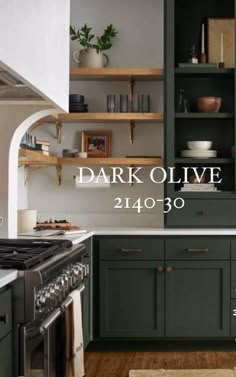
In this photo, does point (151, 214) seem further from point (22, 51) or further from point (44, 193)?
point (22, 51)

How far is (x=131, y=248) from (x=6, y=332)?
2.44m

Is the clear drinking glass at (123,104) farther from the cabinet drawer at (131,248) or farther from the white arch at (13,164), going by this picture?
the white arch at (13,164)

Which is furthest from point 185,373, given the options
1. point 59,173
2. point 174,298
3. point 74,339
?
point 59,173

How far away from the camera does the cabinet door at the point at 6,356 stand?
7.35ft

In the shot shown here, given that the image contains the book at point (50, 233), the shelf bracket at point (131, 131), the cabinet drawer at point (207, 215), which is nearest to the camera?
the book at point (50, 233)

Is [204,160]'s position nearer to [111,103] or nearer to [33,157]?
[111,103]

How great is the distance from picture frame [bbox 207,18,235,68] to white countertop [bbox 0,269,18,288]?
3.19 meters

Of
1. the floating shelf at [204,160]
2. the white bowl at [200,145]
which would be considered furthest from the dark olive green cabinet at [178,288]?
the white bowl at [200,145]

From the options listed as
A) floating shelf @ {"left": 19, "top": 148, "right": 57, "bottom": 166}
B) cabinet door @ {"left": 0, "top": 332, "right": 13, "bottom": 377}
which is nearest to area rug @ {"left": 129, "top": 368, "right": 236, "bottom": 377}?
floating shelf @ {"left": 19, "top": 148, "right": 57, "bottom": 166}

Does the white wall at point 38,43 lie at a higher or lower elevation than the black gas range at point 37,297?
higher

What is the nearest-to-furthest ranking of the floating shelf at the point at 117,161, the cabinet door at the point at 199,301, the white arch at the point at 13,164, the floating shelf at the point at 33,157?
the white arch at the point at 13,164 < the floating shelf at the point at 33,157 < the cabinet door at the point at 199,301 < the floating shelf at the point at 117,161

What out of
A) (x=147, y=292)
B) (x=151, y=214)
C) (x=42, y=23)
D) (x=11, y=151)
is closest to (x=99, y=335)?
(x=147, y=292)

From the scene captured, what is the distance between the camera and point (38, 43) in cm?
284

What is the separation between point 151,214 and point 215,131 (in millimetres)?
796
